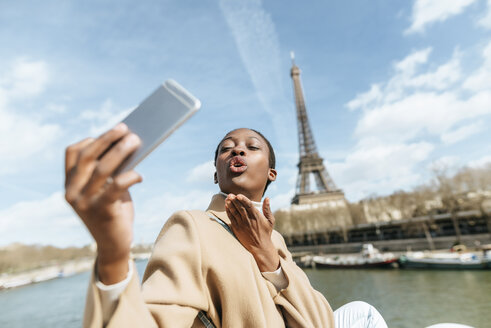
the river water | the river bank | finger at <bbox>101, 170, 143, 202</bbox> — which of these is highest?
the river bank

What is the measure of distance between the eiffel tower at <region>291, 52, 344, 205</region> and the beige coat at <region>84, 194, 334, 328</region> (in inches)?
1701

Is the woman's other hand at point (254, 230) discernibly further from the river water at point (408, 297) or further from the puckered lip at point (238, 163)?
the river water at point (408, 297)

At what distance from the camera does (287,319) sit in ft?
3.93

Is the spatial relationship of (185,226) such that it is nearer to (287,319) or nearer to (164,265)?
(164,265)

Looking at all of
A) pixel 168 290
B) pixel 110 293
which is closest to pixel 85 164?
pixel 110 293

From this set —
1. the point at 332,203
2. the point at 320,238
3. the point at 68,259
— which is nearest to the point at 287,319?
the point at 320,238

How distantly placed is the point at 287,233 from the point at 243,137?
131 feet

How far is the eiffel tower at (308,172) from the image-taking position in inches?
1748

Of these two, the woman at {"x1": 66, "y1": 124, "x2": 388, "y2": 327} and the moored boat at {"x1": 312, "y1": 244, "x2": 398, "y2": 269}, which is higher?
the woman at {"x1": 66, "y1": 124, "x2": 388, "y2": 327}

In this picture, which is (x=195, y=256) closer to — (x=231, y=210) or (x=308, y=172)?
(x=231, y=210)

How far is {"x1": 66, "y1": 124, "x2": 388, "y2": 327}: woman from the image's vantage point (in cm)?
60

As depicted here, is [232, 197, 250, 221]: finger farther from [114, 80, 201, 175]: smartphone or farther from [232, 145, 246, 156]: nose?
[114, 80, 201, 175]: smartphone

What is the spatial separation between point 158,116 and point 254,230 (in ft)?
2.37

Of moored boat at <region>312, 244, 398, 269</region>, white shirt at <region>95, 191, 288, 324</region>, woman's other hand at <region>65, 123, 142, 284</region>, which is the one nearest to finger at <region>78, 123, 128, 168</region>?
woman's other hand at <region>65, 123, 142, 284</region>
